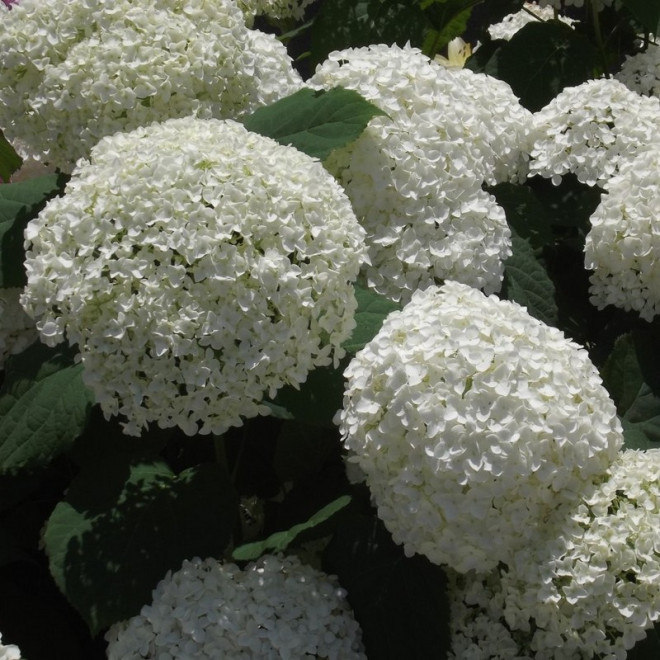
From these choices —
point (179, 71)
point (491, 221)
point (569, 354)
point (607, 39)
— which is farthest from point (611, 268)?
point (607, 39)

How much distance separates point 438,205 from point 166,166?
0.57 m

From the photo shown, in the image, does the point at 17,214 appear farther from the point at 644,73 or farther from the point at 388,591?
the point at 644,73

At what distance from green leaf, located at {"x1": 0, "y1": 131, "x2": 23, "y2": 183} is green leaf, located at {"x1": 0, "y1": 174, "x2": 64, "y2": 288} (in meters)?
0.24

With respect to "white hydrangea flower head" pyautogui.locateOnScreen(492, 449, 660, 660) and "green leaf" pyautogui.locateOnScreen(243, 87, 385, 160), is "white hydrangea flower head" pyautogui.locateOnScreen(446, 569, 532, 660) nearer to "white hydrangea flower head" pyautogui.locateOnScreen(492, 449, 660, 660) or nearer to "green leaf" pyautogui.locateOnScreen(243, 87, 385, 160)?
"white hydrangea flower head" pyautogui.locateOnScreen(492, 449, 660, 660)

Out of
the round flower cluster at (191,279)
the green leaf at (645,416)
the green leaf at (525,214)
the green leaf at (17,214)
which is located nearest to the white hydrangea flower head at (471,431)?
the round flower cluster at (191,279)

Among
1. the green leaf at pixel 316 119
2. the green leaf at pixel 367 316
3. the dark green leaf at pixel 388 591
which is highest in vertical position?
the green leaf at pixel 316 119

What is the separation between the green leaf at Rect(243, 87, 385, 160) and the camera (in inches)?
75.7

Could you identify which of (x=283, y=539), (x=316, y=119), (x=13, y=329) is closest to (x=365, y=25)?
(x=316, y=119)

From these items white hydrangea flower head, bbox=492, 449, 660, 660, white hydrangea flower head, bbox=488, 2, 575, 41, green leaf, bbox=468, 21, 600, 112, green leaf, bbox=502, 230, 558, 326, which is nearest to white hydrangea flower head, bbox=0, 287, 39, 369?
green leaf, bbox=502, 230, 558, 326

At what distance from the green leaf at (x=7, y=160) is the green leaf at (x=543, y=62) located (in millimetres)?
1253

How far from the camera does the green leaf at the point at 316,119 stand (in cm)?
192

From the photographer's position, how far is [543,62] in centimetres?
277

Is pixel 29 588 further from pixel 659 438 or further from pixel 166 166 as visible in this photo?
pixel 659 438

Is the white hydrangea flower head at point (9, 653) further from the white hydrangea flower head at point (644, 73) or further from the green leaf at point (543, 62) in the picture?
the white hydrangea flower head at point (644, 73)
